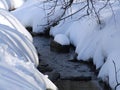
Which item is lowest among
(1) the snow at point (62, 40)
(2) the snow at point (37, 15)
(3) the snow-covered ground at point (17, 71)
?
(2) the snow at point (37, 15)

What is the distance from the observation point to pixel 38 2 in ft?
58.7

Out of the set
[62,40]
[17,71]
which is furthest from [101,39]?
[17,71]

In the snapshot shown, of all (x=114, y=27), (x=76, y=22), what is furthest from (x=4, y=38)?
(x=76, y=22)

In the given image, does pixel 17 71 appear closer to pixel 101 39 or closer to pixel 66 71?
pixel 66 71

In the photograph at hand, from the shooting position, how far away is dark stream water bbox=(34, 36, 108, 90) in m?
9.55

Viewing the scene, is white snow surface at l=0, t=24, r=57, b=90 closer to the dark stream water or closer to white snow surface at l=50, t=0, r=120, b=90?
the dark stream water

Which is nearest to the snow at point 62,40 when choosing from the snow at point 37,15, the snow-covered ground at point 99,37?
the snow-covered ground at point 99,37

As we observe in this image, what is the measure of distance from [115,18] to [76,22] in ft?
7.98

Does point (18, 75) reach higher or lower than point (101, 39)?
higher

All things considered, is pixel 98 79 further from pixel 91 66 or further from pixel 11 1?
pixel 11 1

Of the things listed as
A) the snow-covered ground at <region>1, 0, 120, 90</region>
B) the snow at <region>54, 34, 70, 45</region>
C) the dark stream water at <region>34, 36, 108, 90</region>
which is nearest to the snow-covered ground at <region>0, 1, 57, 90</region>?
the snow-covered ground at <region>1, 0, 120, 90</region>

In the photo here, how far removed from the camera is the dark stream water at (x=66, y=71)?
31.3ft

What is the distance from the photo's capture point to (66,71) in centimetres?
1052

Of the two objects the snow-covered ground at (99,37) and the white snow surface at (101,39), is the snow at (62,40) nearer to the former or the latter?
the snow-covered ground at (99,37)
